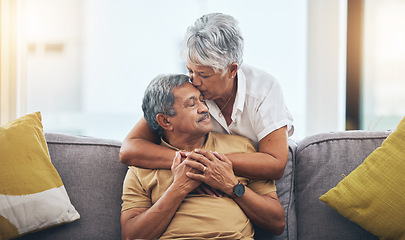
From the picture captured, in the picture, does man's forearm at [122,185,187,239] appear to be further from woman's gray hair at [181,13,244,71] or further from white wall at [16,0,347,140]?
white wall at [16,0,347,140]

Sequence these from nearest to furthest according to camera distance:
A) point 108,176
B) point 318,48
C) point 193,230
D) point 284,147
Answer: point 193,230 < point 284,147 < point 108,176 < point 318,48

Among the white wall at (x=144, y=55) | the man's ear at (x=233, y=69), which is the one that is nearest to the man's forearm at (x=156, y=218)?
the man's ear at (x=233, y=69)

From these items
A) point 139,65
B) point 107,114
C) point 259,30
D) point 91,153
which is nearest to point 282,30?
point 259,30

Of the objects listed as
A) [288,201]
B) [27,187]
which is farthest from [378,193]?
[27,187]

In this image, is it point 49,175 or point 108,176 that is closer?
point 49,175

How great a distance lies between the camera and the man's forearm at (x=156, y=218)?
1.62 meters

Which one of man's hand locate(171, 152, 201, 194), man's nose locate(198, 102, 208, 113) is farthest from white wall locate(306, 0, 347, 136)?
man's hand locate(171, 152, 201, 194)

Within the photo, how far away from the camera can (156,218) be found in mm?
1621

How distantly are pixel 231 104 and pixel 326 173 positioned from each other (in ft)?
1.71

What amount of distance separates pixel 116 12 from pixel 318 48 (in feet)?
4.78

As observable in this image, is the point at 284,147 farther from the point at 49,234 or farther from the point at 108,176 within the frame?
the point at 49,234

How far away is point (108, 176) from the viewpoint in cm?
194

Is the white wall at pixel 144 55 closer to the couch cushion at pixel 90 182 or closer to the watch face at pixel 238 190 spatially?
the couch cushion at pixel 90 182

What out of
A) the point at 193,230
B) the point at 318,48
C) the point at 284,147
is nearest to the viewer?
the point at 193,230
